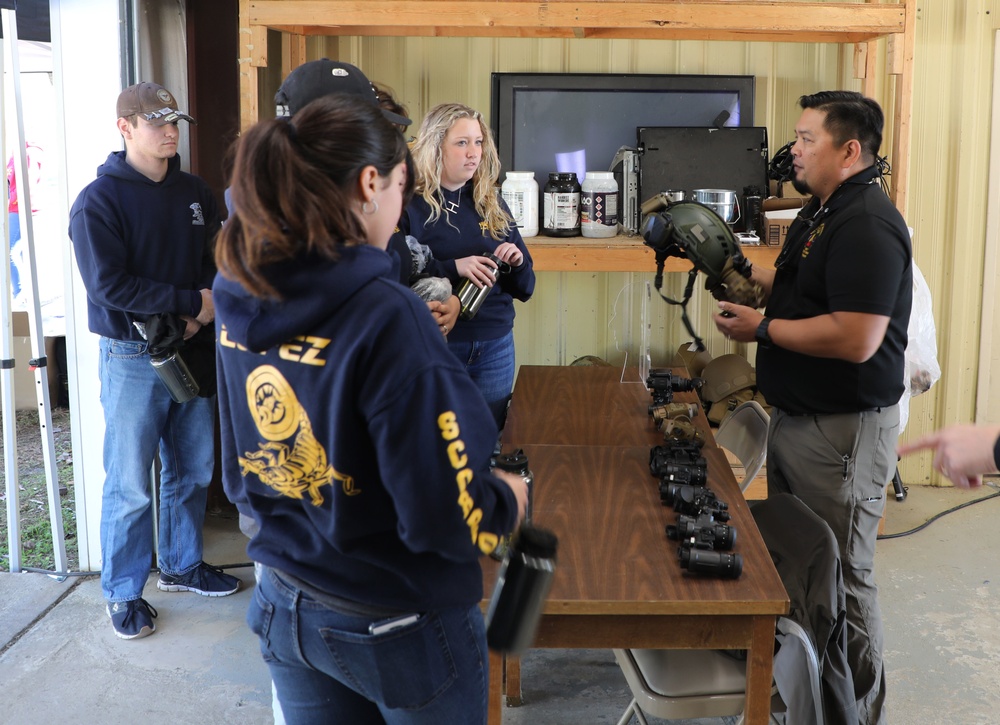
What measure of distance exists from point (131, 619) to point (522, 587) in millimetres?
2276

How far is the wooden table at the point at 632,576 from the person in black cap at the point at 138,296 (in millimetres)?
1304

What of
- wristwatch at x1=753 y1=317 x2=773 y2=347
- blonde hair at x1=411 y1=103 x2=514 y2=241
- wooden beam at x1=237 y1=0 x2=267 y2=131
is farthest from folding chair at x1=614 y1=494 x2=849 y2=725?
wooden beam at x1=237 y1=0 x2=267 y2=131

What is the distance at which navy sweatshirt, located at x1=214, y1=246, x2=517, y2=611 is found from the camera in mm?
1247

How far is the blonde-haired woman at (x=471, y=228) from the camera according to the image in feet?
10.1

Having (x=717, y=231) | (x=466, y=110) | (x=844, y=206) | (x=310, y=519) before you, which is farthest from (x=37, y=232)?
(x=310, y=519)

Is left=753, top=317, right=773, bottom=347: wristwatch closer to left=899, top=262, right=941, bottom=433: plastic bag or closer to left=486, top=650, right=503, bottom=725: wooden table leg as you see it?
left=486, top=650, right=503, bottom=725: wooden table leg

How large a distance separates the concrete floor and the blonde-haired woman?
0.99 m

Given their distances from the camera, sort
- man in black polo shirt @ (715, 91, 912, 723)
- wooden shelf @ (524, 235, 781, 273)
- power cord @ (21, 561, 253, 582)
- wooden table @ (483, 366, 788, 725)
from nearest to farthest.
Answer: wooden table @ (483, 366, 788, 725), man in black polo shirt @ (715, 91, 912, 723), power cord @ (21, 561, 253, 582), wooden shelf @ (524, 235, 781, 273)

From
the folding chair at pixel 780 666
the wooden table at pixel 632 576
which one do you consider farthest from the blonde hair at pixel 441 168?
the folding chair at pixel 780 666

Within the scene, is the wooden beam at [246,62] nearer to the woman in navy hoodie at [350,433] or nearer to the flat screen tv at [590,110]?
the flat screen tv at [590,110]

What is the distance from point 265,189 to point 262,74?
325cm

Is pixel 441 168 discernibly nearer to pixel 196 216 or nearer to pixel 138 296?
pixel 196 216

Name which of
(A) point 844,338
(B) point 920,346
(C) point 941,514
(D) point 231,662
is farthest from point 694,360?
(D) point 231,662

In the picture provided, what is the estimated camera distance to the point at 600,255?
12.6 ft
